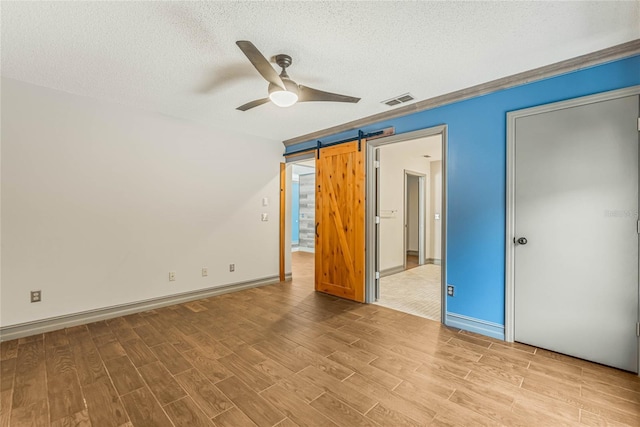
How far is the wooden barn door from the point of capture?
3.94 metres

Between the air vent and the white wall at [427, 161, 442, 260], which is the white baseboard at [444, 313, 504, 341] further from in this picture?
the white wall at [427, 161, 442, 260]

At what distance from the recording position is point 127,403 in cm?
184

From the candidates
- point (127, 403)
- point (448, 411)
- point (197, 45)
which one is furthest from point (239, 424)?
point (197, 45)

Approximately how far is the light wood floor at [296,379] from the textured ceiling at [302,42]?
2.50 meters

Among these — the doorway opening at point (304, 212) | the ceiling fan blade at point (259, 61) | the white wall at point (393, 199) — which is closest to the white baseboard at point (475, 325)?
the white wall at point (393, 199)

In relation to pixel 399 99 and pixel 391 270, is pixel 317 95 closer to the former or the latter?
pixel 399 99

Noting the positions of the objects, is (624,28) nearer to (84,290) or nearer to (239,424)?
(239,424)

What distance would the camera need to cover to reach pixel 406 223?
6215 mm

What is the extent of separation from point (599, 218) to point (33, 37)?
14.9ft

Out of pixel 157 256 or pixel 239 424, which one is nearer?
pixel 239 424

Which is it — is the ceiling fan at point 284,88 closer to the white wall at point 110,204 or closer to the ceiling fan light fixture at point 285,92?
the ceiling fan light fixture at point 285,92

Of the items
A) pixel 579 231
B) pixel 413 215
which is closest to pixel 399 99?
pixel 579 231

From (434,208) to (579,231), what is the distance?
4.77m

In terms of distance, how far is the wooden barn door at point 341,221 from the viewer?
3.94 meters
